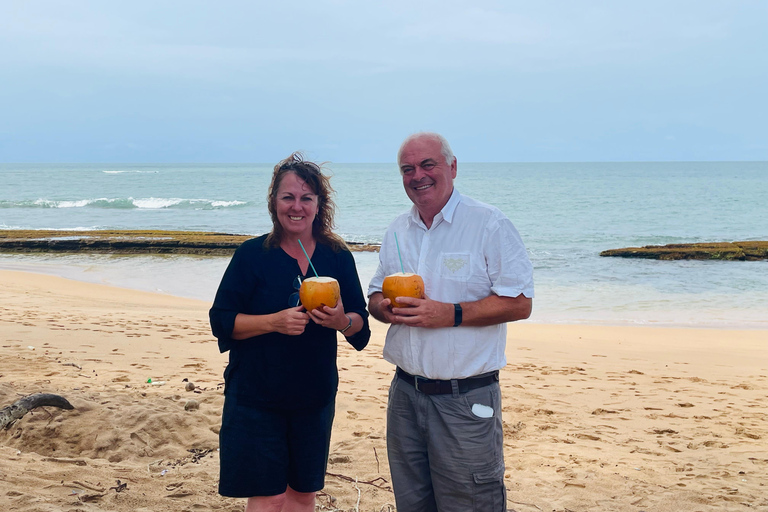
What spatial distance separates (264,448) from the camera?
2658 millimetres

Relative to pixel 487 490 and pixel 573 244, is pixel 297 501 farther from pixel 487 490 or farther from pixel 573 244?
pixel 573 244

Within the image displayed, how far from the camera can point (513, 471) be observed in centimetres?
470

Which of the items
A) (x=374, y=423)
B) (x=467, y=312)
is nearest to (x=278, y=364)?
(x=467, y=312)

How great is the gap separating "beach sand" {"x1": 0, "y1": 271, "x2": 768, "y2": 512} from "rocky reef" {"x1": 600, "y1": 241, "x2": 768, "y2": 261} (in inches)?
441

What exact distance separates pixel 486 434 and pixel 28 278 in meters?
16.4

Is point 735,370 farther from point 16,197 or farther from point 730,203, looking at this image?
point 16,197

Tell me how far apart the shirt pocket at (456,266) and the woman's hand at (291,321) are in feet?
2.05

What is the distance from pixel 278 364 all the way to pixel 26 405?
3130mm

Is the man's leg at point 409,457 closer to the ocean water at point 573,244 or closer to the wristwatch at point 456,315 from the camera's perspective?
the wristwatch at point 456,315

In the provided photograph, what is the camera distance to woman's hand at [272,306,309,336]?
2484 millimetres

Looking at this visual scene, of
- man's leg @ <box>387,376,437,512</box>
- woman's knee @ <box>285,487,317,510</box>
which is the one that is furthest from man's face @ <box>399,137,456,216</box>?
woman's knee @ <box>285,487,317,510</box>

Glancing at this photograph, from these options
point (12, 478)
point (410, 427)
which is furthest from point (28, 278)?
point (410, 427)

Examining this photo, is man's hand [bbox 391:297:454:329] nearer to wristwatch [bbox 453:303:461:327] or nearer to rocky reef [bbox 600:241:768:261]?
wristwatch [bbox 453:303:461:327]

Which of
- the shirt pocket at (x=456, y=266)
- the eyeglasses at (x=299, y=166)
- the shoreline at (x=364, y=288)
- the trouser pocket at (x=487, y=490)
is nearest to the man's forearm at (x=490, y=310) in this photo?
the shirt pocket at (x=456, y=266)
